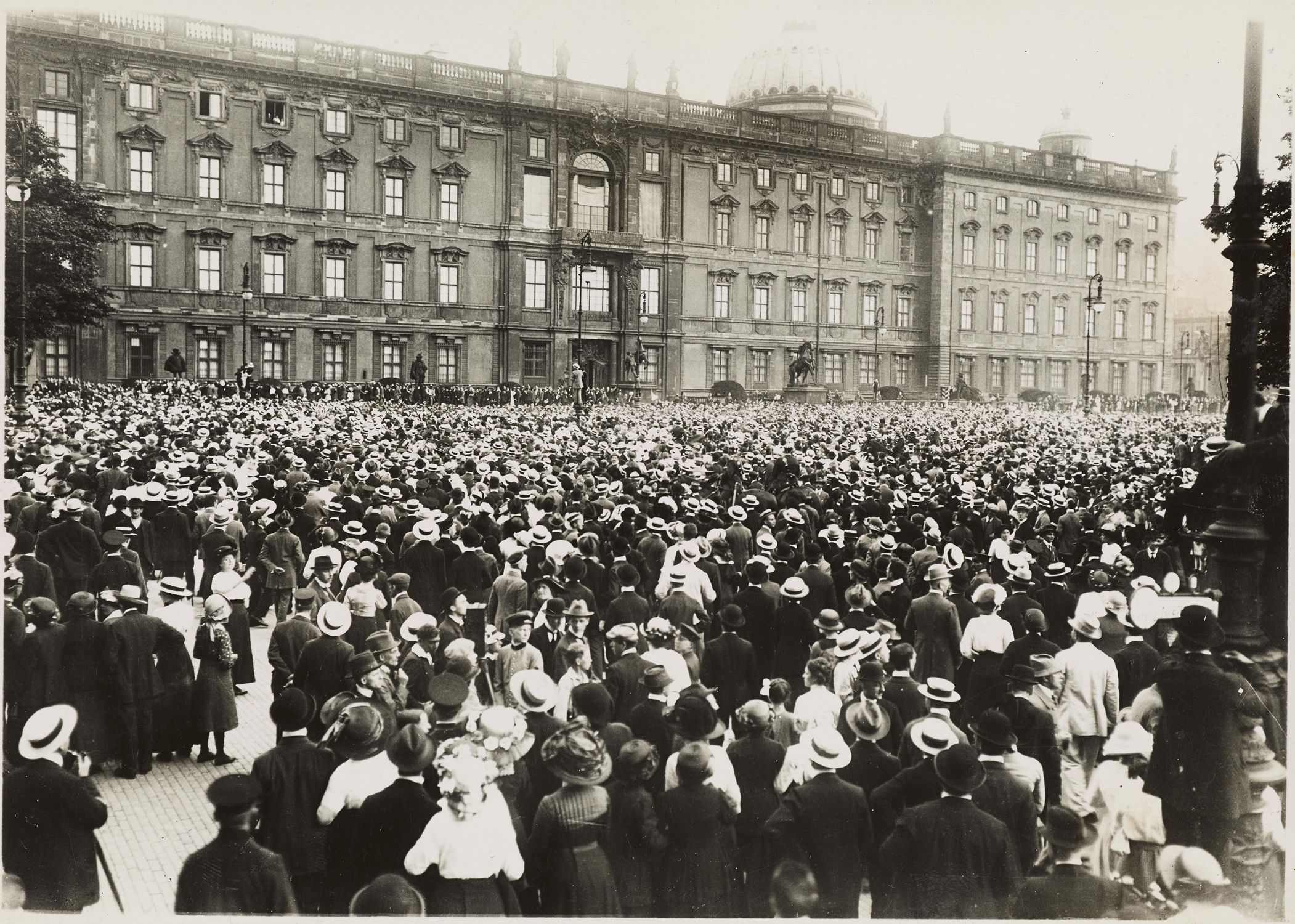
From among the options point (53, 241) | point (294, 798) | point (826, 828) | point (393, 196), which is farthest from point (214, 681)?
point (393, 196)

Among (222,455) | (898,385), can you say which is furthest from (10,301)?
(898,385)

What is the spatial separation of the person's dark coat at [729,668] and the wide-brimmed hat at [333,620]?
2948 millimetres

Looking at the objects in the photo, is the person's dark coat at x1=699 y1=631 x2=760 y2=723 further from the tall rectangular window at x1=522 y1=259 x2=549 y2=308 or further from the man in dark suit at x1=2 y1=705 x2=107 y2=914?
the tall rectangular window at x1=522 y1=259 x2=549 y2=308

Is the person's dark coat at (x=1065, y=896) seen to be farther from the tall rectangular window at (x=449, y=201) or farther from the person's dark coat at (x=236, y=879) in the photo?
the tall rectangular window at (x=449, y=201)

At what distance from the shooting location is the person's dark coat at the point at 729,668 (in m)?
8.76

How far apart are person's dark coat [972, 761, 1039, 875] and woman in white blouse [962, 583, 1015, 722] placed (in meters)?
2.36

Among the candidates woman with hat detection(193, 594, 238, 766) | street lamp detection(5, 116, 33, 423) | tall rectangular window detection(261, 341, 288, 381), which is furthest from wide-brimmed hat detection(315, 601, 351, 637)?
tall rectangular window detection(261, 341, 288, 381)

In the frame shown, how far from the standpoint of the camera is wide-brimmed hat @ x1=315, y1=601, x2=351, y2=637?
807 centimetres

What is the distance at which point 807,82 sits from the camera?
78.7 meters

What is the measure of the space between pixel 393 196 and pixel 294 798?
48764 millimetres

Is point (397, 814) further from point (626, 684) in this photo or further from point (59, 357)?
point (59, 357)

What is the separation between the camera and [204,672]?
8961 mm

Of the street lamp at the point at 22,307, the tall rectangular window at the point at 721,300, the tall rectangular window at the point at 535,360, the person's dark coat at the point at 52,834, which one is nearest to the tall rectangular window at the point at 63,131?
the street lamp at the point at 22,307

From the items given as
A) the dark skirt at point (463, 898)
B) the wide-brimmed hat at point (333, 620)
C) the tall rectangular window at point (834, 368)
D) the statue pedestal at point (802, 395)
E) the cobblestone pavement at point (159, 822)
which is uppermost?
the tall rectangular window at point (834, 368)
